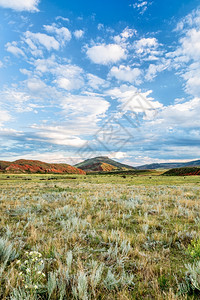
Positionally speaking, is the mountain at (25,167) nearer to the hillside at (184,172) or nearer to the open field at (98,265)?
the hillside at (184,172)

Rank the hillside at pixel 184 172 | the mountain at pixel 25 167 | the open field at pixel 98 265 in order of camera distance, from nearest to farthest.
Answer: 1. the open field at pixel 98 265
2. the hillside at pixel 184 172
3. the mountain at pixel 25 167

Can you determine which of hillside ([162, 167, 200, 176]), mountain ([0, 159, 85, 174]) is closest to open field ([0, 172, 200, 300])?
hillside ([162, 167, 200, 176])

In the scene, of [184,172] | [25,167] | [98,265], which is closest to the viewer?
[98,265]

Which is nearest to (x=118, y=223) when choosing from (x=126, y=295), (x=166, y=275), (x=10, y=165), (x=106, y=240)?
(x=106, y=240)

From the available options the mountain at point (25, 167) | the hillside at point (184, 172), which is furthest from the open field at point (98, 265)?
the mountain at point (25, 167)

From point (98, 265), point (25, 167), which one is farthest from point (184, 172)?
point (25, 167)

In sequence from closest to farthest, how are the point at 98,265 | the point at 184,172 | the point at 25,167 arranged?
1. the point at 98,265
2. the point at 184,172
3. the point at 25,167

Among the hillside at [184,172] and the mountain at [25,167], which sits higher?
the mountain at [25,167]

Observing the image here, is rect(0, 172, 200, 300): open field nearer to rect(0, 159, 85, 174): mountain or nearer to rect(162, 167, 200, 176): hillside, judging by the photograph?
rect(162, 167, 200, 176): hillside

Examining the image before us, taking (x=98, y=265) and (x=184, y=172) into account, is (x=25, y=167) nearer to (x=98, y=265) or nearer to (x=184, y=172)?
(x=184, y=172)

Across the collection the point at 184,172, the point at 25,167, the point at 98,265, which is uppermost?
the point at 25,167

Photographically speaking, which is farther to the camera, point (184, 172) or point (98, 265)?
point (184, 172)

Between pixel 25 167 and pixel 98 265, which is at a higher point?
pixel 25 167

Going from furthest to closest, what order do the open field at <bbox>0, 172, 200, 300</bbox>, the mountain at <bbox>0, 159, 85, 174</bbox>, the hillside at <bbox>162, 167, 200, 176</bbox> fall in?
the mountain at <bbox>0, 159, 85, 174</bbox> < the hillside at <bbox>162, 167, 200, 176</bbox> < the open field at <bbox>0, 172, 200, 300</bbox>
